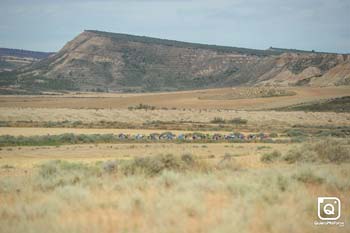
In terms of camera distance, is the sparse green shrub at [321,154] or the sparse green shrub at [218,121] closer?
the sparse green shrub at [321,154]

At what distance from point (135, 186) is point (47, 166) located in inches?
182

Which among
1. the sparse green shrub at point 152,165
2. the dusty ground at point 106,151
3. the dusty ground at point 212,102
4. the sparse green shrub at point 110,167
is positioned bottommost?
the dusty ground at point 212,102

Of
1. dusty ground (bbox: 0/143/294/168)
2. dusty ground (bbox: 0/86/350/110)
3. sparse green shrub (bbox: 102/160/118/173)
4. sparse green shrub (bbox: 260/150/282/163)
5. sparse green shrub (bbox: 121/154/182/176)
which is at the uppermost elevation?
sparse green shrub (bbox: 121/154/182/176)

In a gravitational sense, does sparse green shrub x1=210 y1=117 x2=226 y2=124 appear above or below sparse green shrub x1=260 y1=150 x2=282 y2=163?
below

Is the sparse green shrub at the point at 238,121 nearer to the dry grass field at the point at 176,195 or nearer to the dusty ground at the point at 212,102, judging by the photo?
the dusty ground at the point at 212,102

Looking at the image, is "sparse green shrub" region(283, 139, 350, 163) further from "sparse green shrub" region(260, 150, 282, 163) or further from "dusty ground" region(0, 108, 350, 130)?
"dusty ground" region(0, 108, 350, 130)

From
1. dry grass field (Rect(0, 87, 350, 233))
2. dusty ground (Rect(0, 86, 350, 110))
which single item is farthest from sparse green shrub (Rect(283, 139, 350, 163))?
dusty ground (Rect(0, 86, 350, 110))

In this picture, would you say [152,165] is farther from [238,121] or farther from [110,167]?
[238,121]

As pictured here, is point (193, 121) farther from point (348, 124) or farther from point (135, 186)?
point (135, 186)

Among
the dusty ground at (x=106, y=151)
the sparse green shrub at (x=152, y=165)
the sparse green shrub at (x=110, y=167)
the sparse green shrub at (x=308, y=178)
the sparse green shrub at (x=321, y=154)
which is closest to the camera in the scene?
the sparse green shrub at (x=308, y=178)

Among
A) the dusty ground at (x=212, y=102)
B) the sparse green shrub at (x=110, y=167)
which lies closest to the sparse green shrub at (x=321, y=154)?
the sparse green shrub at (x=110, y=167)

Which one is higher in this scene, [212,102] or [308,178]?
[308,178]

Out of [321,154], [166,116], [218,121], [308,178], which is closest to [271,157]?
[321,154]

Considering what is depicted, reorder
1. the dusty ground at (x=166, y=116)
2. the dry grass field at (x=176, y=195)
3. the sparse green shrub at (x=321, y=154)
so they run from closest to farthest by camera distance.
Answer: the dry grass field at (x=176, y=195) < the sparse green shrub at (x=321, y=154) < the dusty ground at (x=166, y=116)
